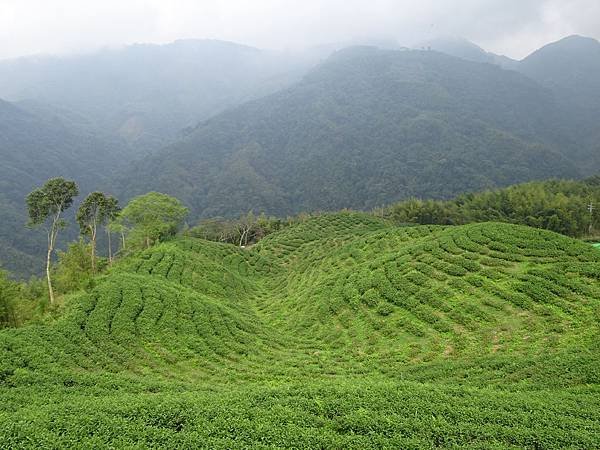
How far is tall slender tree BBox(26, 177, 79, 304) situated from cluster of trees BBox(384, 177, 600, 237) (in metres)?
67.5

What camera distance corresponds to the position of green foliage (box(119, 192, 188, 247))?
46156 millimetres

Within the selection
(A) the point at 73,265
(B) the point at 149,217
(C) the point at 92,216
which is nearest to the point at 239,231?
(B) the point at 149,217

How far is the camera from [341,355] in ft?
67.4

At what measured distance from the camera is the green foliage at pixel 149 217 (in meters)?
46.2

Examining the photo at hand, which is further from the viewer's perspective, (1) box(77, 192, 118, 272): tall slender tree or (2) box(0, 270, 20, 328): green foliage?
(1) box(77, 192, 118, 272): tall slender tree

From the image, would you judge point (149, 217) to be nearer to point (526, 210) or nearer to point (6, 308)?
point (6, 308)

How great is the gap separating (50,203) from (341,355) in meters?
28.4

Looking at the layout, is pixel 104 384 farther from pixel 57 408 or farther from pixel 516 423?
pixel 516 423

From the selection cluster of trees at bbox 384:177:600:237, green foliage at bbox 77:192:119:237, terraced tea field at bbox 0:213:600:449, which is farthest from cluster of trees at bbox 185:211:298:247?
terraced tea field at bbox 0:213:600:449

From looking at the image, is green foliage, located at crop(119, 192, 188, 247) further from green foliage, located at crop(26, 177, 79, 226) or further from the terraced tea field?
green foliage, located at crop(26, 177, 79, 226)

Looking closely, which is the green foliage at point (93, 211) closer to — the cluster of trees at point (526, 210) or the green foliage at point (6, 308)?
the green foliage at point (6, 308)

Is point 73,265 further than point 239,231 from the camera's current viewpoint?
No

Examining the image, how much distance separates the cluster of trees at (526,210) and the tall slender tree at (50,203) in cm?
6749

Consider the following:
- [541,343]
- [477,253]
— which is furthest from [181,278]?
[541,343]
